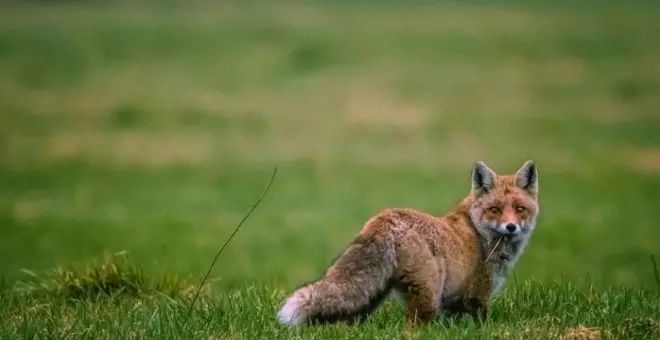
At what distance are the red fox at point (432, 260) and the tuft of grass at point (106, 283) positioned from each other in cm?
222

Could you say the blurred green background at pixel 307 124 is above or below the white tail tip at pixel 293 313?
below

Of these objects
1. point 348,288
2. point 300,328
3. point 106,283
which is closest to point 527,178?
point 348,288

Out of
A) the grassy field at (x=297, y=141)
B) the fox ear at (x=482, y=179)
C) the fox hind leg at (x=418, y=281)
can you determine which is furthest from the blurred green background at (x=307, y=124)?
the fox hind leg at (x=418, y=281)

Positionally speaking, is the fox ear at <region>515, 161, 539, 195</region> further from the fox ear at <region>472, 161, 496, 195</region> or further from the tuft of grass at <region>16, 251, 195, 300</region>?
the tuft of grass at <region>16, 251, 195, 300</region>

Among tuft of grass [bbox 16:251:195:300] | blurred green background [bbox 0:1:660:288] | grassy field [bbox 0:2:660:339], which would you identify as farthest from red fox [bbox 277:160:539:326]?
blurred green background [bbox 0:1:660:288]

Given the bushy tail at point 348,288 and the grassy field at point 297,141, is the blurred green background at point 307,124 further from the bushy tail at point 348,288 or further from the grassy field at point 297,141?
the bushy tail at point 348,288

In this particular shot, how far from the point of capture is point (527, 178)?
8758 mm

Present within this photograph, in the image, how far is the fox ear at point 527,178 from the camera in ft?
28.7

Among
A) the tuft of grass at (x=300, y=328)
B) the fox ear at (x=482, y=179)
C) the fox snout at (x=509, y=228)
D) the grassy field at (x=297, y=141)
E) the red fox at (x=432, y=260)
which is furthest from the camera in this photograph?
the grassy field at (x=297, y=141)

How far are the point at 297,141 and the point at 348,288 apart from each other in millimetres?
20633

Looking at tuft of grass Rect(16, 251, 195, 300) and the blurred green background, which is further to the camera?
the blurred green background

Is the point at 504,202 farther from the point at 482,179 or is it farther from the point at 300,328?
the point at 300,328

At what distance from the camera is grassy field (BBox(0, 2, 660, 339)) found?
10.4 meters

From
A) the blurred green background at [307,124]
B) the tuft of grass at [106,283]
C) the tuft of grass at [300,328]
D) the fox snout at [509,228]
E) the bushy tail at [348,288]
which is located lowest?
the blurred green background at [307,124]
